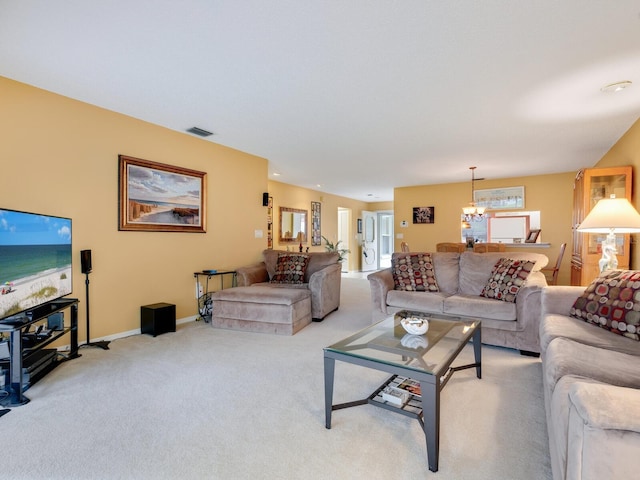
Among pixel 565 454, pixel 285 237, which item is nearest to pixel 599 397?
pixel 565 454

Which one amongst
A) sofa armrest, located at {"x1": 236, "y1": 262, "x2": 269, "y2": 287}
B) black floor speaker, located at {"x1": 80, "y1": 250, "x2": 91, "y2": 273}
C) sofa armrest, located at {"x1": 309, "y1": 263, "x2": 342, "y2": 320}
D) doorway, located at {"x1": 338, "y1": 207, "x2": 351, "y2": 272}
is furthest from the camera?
doorway, located at {"x1": 338, "y1": 207, "x2": 351, "y2": 272}

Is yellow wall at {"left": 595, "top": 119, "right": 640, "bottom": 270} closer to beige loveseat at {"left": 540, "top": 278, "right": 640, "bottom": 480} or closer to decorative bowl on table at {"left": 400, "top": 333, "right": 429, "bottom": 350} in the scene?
beige loveseat at {"left": 540, "top": 278, "right": 640, "bottom": 480}

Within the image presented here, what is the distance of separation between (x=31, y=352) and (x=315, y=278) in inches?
103

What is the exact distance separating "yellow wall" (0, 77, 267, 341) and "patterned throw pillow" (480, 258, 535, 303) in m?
3.30

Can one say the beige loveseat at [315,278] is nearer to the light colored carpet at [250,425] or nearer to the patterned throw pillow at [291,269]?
the patterned throw pillow at [291,269]

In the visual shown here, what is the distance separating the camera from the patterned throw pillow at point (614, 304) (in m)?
1.86

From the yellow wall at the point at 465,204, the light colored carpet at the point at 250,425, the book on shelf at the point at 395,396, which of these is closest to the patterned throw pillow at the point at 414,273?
the light colored carpet at the point at 250,425

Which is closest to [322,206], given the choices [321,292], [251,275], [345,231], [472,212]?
[345,231]

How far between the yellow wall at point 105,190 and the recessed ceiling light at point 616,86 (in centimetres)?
410

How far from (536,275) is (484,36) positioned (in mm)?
2255

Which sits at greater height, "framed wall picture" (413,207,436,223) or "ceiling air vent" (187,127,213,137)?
"ceiling air vent" (187,127,213,137)

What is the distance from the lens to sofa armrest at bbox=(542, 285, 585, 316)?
235 centimetres

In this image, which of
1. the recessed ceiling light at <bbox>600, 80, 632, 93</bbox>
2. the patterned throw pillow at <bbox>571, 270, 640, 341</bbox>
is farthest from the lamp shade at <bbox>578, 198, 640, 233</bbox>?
the recessed ceiling light at <bbox>600, 80, 632, 93</bbox>

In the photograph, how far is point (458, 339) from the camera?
78.6 inches
